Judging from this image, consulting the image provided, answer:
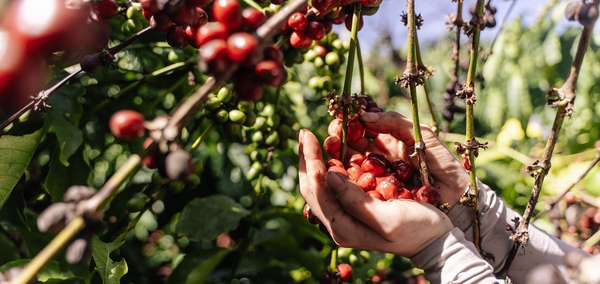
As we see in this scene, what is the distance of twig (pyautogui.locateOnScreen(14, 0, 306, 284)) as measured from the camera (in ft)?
2.14

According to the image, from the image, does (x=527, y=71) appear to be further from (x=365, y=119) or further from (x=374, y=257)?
(x=365, y=119)

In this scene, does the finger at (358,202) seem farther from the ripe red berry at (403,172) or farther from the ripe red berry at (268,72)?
the ripe red berry at (268,72)

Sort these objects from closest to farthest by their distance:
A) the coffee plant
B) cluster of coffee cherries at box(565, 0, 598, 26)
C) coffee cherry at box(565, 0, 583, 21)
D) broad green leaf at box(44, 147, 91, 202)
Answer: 1. the coffee plant
2. cluster of coffee cherries at box(565, 0, 598, 26)
3. coffee cherry at box(565, 0, 583, 21)
4. broad green leaf at box(44, 147, 91, 202)

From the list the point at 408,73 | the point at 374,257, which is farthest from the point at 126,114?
the point at 374,257

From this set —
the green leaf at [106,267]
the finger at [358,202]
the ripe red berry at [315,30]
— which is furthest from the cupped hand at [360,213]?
the green leaf at [106,267]

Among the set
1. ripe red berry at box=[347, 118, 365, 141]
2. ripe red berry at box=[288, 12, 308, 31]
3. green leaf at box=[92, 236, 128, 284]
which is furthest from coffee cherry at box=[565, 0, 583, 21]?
green leaf at box=[92, 236, 128, 284]

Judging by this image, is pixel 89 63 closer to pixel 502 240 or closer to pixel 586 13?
pixel 586 13

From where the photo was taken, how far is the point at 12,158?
1604 millimetres

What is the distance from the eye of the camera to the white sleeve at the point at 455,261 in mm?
1572

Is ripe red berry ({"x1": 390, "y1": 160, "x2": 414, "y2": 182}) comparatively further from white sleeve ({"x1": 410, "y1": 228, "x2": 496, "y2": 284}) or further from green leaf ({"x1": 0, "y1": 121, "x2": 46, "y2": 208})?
green leaf ({"x1": 0, "y1": 121, "x2": 46, "y2": 208})

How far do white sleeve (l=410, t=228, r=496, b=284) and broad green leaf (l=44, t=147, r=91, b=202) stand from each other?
1.24 meters

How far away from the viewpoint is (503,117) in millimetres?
3426

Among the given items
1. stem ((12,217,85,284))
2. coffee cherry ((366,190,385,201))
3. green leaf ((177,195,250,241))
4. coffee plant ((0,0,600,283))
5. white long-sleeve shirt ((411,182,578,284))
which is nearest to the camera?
stem ((12,217,85,284))

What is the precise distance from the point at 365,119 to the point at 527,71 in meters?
2.02
